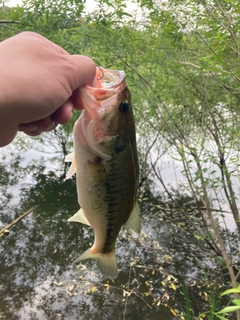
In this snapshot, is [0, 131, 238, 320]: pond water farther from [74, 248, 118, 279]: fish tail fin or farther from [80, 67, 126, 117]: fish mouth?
[80, 67, 126, 117]: fish mouth


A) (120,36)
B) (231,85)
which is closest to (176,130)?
(231,85)

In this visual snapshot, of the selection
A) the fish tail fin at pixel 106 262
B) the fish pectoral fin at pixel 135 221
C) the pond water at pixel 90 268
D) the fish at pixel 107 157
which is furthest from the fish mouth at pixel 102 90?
the pond water at pixel 90 268

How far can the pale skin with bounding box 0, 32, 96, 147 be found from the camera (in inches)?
42.5

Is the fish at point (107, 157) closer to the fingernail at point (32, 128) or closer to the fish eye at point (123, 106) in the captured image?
the fish eye at point (123, 106)

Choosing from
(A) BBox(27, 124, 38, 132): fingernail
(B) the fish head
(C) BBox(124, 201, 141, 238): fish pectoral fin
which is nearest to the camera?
(A) BBox(27, 124, 38, 132): fingernail

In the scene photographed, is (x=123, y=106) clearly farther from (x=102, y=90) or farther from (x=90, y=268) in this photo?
(x=90, y=268)

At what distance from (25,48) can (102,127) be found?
497mm

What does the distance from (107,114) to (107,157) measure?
217mm

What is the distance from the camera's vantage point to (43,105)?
3.81 feet

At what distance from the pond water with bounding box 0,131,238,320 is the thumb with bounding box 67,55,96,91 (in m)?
2.73

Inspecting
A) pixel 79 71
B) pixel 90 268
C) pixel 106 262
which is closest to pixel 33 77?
pixel 79 71

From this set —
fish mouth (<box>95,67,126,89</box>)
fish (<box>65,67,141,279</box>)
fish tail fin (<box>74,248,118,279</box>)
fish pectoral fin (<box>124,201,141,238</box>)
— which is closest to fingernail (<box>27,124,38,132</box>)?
fish (<box>65,67,141,279</box>)

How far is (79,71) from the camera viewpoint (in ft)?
4.06

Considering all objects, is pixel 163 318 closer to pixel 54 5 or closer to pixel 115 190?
pixel 115 190
